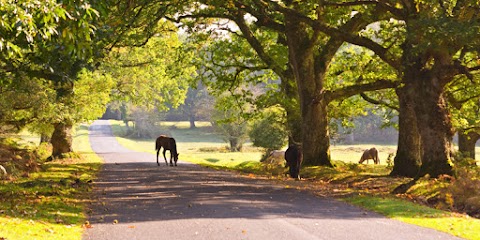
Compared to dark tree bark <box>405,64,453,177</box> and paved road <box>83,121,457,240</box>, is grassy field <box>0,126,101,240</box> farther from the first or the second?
dark tree bark <box>405,64,453,177</box>

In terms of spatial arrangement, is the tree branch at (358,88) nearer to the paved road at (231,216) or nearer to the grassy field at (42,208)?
the paved road at (231,216)

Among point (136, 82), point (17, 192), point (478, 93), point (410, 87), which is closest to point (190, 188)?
point (17, 192)

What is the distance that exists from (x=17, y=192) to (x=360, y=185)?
1249cm

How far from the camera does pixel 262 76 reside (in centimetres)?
3716

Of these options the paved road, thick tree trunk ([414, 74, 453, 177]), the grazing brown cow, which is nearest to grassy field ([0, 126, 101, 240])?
the paved road

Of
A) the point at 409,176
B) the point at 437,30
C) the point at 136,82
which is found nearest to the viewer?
the point at 437,30

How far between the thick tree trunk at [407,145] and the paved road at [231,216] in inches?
307

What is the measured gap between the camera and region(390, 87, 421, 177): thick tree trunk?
26.5 metres

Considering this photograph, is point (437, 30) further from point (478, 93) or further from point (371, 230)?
point (478, 93)

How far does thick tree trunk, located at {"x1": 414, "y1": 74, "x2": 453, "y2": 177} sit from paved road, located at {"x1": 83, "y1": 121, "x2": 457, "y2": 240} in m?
4.66

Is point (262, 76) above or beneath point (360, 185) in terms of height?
above

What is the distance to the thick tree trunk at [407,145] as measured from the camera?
26.5 metres

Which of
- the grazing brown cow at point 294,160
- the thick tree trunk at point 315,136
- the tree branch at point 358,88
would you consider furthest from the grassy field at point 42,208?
the tree branch at point 358,88

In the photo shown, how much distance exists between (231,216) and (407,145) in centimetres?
1537
